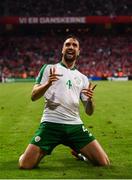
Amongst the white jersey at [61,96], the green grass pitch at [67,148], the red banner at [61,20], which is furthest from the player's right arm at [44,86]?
the red banner at [61,20]

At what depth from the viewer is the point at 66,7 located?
6500cm

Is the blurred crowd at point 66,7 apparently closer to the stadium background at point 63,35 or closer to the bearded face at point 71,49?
the stadium background at point 63,35

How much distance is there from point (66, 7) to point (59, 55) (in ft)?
23.0

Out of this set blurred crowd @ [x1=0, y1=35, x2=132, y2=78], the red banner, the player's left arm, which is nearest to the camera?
the player's left arm

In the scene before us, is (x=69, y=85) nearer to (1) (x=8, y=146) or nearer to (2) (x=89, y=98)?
(2) (x=89, y=98)

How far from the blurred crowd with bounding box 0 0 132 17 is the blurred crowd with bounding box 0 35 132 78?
3.59 metres

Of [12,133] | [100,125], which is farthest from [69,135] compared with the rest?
[100,125]

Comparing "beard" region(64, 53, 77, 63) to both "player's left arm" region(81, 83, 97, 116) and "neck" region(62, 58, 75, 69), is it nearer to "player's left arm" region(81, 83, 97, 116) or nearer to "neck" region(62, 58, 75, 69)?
"neck" region(62, 58, 75, 69)

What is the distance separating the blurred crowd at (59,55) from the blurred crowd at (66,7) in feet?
11.8

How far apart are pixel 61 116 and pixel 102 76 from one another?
1949 inches

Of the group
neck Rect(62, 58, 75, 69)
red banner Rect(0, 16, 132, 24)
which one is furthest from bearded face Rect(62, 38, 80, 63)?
red banner Rect(0, 16, 132, 24)

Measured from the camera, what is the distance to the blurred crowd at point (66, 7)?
64.2 metres

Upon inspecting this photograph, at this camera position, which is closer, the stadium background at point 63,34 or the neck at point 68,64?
the neck at point 68,64

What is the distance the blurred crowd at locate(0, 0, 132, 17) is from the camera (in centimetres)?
6419
